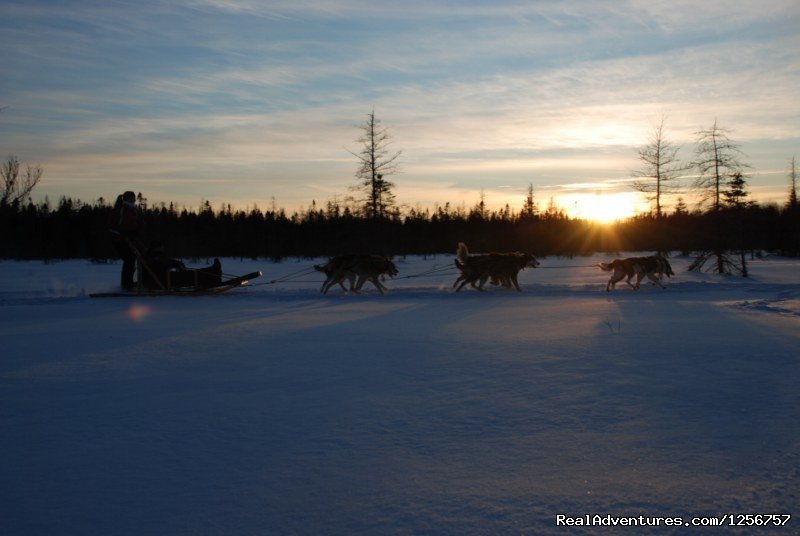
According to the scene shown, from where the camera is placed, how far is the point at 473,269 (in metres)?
14.9

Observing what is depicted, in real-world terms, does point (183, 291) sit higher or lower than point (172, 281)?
lower

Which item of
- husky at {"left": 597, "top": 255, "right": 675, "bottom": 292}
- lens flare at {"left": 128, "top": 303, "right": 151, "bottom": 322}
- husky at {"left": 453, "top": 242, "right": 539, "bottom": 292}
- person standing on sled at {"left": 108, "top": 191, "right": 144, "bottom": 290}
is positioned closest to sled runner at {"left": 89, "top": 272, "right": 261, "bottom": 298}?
person standing on sled at {"left": 108, "top": 191, "right": 144, "bottom": 290}

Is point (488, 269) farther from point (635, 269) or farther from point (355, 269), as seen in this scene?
point (635, 269)

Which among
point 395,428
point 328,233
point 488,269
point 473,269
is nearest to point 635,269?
point 488,269

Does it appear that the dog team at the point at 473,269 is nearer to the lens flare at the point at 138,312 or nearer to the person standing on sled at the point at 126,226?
the person standing on sled at the point at 126,226

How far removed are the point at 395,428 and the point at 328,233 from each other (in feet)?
142

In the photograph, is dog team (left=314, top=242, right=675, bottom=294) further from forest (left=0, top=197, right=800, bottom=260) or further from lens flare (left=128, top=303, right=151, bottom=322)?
forest (left=0, top=197, right=800, bottom=260)

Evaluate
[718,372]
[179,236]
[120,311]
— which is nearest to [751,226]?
[718,372]

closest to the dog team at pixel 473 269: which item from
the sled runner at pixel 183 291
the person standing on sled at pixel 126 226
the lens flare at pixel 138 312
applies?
the sled runner at pixel 183 291

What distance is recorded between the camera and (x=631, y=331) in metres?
7.64

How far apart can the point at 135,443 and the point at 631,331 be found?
6.07m

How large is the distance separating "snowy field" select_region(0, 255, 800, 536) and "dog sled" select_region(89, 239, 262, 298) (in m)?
5.26

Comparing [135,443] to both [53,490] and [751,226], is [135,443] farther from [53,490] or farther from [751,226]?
[751,226]

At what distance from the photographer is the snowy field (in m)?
2.78
